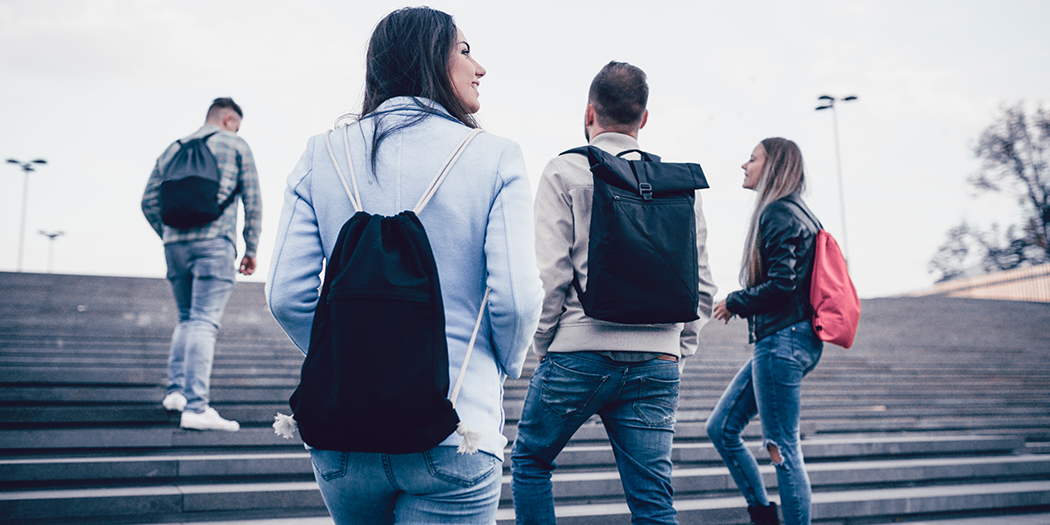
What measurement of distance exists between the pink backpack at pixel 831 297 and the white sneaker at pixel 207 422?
11.4ft

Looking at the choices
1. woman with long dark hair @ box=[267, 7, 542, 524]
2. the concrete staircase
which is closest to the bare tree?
the concrete staircase

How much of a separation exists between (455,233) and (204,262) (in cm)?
328

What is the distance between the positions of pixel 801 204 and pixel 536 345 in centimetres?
166

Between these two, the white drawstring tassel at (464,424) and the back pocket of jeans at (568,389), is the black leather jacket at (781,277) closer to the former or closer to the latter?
the back pocket of jeans at (568,389)

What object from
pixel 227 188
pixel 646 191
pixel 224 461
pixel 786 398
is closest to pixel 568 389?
pixel 646 191

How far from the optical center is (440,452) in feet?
4.09

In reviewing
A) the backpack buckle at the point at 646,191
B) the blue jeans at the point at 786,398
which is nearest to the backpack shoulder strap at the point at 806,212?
the blue jeans at the point at 786,398

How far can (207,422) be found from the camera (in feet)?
14.1

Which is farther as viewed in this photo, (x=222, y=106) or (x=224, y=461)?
(x=222, y=106)

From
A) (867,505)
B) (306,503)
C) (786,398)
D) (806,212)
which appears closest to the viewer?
(786,398)

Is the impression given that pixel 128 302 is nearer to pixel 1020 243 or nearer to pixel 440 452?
pixel 440 452

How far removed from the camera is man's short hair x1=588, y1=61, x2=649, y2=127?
7.95ft

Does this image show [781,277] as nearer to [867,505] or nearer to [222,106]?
[867,505]

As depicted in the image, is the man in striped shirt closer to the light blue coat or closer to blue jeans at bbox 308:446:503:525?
the light blue coat
